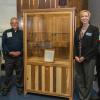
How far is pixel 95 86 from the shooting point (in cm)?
433

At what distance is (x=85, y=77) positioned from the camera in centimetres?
357

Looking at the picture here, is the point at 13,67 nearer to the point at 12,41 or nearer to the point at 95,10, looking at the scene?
the point at 12,41

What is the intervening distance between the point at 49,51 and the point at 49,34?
0.32 meters

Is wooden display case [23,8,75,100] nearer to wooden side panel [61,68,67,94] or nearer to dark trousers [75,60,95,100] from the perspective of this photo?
wooden side panel [61,68,67,94]

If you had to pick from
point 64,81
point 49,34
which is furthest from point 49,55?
point 64,81

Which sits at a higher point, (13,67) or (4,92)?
(13,67)

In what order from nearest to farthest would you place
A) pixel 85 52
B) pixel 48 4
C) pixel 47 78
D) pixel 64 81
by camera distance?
pixel 85 52, pixel 64 81, pixel 47 78, pixel 48 4

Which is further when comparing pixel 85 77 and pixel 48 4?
A: pixel 48 4

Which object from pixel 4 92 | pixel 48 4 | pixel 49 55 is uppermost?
pixel 48 4

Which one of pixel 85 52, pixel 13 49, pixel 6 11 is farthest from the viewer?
pixel 6 11

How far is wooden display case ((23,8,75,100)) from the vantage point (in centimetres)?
371

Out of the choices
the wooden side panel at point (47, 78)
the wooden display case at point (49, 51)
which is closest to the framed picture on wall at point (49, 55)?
the wooden display case at point (49, 51)

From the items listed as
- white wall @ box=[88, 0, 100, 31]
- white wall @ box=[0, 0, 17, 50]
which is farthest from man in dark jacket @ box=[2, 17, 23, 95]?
white wall @ box=[88, 0, 100, 31]

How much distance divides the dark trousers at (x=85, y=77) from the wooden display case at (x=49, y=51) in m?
0.13
